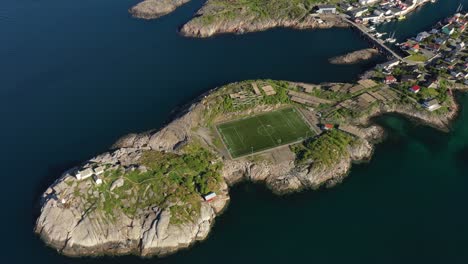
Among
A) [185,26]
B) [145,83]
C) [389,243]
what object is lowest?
[389,243]

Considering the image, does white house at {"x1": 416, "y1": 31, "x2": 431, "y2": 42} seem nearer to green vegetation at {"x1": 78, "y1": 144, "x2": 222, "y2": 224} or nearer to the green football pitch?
the green football pitch

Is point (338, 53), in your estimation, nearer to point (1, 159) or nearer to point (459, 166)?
point (459, 166)

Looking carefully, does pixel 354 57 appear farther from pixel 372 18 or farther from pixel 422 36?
pixel 372 18

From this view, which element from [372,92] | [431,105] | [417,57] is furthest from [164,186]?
[417,57]

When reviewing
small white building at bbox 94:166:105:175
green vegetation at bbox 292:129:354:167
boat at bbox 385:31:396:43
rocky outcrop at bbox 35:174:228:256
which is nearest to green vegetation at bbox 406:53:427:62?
boat at bbox 385:31:396:43

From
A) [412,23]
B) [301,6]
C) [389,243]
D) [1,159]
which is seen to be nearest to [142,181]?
[1,159]

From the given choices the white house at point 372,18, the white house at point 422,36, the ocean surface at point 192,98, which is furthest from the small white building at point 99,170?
the white house at point 372,18

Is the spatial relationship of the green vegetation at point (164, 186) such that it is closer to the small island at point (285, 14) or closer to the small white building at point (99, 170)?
the small white building at point (99, 170)

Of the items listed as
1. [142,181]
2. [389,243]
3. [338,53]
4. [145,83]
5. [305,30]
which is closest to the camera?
[389,243]
